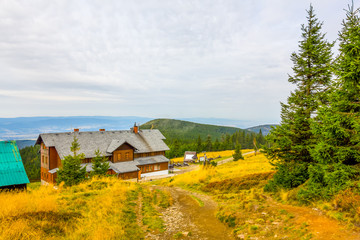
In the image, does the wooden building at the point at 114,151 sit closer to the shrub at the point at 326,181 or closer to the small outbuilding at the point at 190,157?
the small outbuilding at the point at 190,157

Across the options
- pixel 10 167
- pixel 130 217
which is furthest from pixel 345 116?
pixel 10 167

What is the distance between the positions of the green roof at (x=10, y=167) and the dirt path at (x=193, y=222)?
31.4 feet

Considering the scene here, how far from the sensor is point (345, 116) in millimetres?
8922

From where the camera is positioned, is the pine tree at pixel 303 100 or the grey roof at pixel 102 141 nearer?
the pine tree at pixel 303 100

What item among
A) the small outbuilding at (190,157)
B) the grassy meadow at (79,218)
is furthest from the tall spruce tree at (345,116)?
the small outbuilding at (190,157)

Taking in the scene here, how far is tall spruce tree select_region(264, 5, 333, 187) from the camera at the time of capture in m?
12.8

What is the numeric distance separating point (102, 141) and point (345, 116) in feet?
140

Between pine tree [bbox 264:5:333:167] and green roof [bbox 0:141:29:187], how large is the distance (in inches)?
643

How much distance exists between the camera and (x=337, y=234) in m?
6.10

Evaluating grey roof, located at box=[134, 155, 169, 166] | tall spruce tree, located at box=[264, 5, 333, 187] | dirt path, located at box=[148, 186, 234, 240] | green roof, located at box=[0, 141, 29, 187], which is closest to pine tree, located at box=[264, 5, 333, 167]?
tall spruce tree, located at box=[264, 5, 333, 187]

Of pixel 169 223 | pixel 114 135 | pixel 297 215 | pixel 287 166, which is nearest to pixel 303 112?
pixel 287 166

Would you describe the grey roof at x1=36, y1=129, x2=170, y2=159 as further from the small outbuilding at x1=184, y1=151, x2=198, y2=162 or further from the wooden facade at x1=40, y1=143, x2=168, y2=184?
the small outbuilding at x1=184, y1=151, x2=198, y2=162

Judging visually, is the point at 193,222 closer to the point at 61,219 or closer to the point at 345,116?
the point at 61,219

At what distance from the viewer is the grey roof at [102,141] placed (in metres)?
39.0
